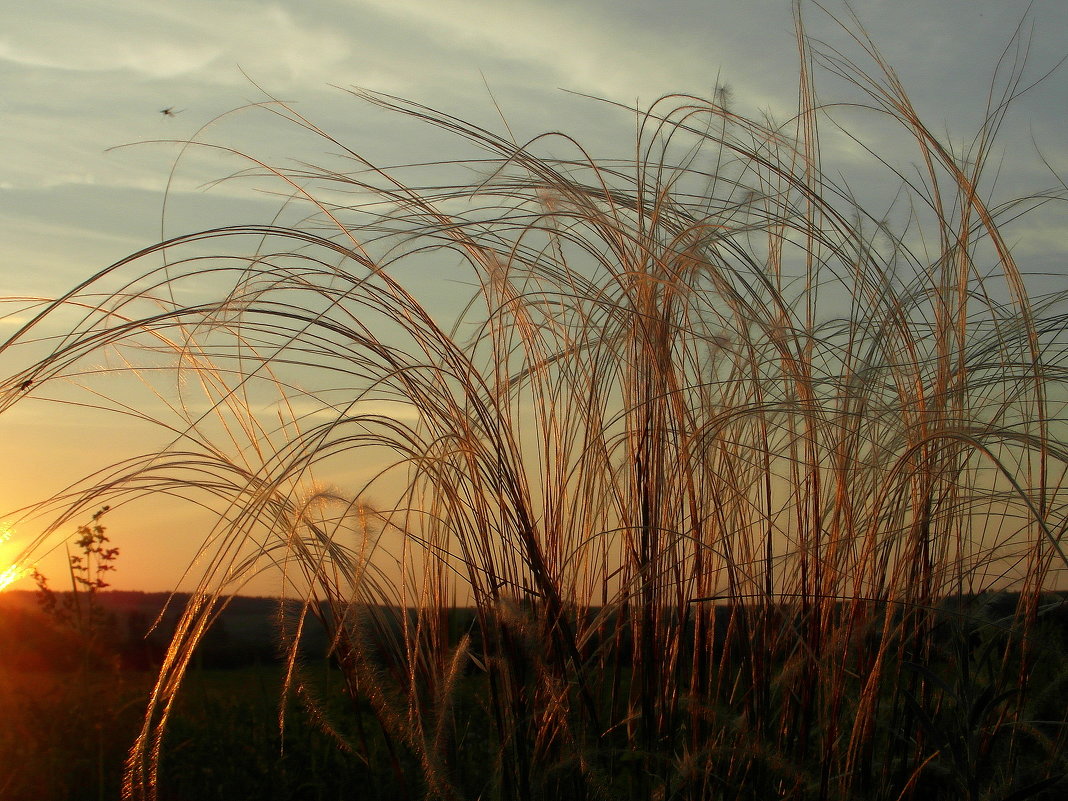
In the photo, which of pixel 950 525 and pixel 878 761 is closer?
pixel 950 525

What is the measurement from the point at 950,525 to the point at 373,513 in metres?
1.27

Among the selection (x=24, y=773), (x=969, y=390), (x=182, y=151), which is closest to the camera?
(x=969, y=390)

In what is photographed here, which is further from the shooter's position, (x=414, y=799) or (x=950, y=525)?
(x=414, y=799)

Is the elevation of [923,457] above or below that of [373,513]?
above

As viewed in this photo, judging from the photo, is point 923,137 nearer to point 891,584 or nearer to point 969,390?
point 969,390

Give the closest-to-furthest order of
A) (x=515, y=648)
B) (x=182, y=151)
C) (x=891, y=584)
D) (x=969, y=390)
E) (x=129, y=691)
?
(x=515, y=648), (x=891, y=584), (x=969, y=390), (x=182, y=151), (x=129, y=691)

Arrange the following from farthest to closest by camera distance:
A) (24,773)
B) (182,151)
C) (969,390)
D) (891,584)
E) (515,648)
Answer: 1. (24,773)
2. (182,151)
3. (969,390)
4. (891,584)
5. (515,648)

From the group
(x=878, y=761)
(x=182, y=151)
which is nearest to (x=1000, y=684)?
(x=878, y=761)

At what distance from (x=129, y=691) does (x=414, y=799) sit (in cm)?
134

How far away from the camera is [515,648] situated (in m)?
1.80

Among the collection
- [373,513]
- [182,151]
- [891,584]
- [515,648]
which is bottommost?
[515,648]

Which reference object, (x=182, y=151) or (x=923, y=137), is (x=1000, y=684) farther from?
(x=182, y=151)

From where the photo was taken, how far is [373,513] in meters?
1.89

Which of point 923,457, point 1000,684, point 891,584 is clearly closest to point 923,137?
point 923,457
